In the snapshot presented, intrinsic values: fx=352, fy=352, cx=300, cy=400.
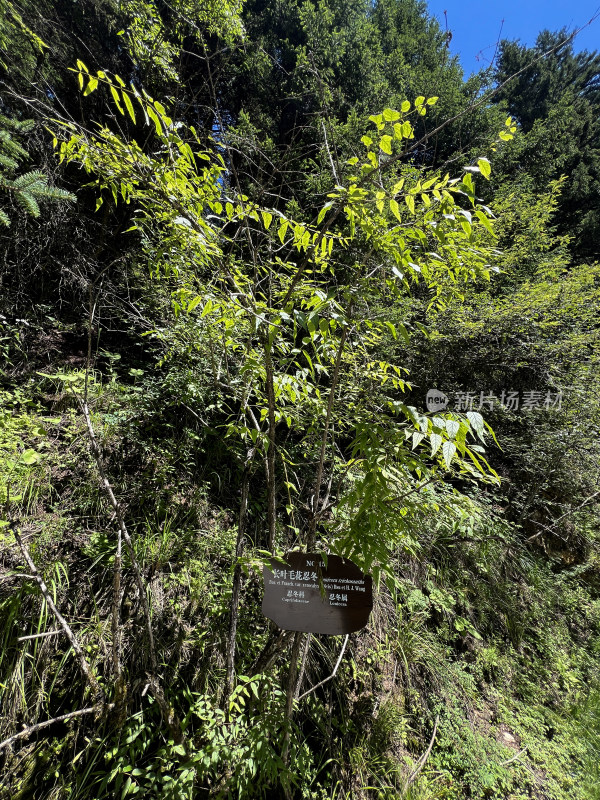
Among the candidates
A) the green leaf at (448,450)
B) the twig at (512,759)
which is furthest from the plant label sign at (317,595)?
the twig at (512,759)

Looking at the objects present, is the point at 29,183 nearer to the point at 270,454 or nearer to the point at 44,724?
the point at 270,454

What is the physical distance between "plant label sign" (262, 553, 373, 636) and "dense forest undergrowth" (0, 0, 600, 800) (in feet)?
0.37

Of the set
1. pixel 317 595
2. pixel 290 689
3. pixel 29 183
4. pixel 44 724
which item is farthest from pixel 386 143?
pixel 29 183

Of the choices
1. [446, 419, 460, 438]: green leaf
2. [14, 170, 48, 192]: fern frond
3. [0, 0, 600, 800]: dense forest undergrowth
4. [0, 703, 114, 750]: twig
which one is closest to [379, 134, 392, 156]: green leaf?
[0, 0, 600, 800]: dense forest undergrowth

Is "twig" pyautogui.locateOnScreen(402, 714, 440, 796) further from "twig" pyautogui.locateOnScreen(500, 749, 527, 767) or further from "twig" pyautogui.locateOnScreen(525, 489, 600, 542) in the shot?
"twig" pyautogui.locateOnScreen(525, 489, 600, 542)

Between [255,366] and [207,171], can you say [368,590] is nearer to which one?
[255,366]

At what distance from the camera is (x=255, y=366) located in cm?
125

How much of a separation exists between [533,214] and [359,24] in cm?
388

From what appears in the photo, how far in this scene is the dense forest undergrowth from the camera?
1.11 meters

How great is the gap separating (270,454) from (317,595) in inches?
20.1

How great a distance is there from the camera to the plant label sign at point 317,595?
1185mm

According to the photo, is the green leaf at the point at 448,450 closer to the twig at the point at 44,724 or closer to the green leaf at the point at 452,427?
the green leaf at the point at 452,427

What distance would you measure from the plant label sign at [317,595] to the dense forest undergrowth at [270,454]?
0.11m

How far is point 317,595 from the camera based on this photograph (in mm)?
1201
